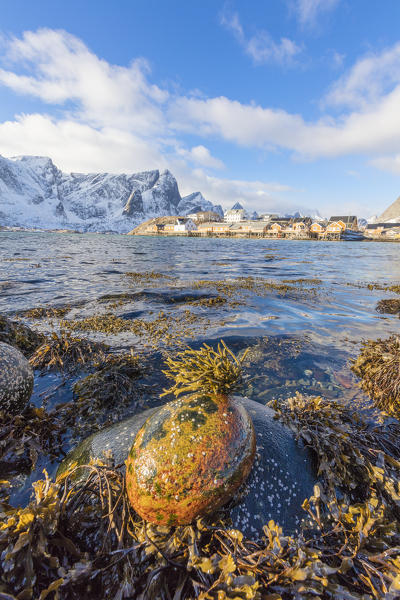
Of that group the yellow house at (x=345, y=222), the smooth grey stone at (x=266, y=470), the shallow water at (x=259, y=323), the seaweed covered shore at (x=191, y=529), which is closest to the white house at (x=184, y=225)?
the yellow house at (x=345, y=222)

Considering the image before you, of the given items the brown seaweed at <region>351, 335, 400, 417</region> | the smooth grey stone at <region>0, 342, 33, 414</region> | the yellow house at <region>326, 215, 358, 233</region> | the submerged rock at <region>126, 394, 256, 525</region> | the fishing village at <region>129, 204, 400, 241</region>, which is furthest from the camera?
the fishing village at <region>129, 204, 400, 241</region>

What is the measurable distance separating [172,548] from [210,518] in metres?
0.35

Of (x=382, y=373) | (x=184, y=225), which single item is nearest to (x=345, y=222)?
(x=184, y=225)

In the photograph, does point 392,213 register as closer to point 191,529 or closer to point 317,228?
point 317,228

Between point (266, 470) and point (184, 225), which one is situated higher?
point (184, 225)

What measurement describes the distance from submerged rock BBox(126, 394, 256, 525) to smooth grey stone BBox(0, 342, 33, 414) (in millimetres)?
2271

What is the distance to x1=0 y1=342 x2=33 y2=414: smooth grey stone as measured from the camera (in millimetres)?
3383

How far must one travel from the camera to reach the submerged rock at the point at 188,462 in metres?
2.01

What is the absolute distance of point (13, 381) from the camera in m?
3.47

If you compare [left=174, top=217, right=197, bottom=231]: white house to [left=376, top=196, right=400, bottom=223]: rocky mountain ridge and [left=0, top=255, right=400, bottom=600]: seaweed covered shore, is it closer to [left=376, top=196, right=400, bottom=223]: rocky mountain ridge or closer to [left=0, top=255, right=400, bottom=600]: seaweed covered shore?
[left=0, top=255, right=400, bottom=600]: seaweed covered shore

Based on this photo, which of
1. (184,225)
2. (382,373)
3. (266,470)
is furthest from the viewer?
(184,225)

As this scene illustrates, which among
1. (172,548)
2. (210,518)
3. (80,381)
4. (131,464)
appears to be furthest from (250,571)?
(80,381)

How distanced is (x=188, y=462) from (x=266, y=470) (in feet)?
2.92

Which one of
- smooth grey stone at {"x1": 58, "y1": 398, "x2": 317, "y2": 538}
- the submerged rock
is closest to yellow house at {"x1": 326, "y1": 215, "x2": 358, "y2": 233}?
smooth grey stone at {"x1": 58, "y1": 398, "x2": 317, "y2": 538}
